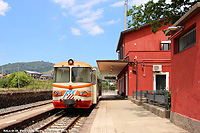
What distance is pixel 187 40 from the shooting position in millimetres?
7414

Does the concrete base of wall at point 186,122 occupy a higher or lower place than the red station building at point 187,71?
lower

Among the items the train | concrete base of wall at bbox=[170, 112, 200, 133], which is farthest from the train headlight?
concrete base of wall at bbox=[170, 112, 200, 133]

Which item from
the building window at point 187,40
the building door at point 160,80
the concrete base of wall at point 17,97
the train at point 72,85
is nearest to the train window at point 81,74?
the train at point 72,85

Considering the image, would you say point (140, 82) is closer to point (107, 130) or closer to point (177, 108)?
point (177, 108)

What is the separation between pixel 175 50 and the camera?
845cm

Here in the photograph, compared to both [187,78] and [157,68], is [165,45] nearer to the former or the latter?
[157,68]

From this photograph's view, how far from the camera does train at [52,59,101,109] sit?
35.6 feet

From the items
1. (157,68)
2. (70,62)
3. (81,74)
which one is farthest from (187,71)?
(157,68)

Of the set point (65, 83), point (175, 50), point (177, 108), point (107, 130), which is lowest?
point (107, 130)

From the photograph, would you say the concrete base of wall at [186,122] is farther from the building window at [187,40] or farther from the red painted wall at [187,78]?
the building window at [187,40]

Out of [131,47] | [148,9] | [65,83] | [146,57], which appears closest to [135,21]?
[148,9]

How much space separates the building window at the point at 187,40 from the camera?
22.7 feet

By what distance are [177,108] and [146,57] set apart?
13.9 metres

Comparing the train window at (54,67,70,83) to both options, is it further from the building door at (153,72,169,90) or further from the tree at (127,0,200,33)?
the building door at (153,72,169,90)
